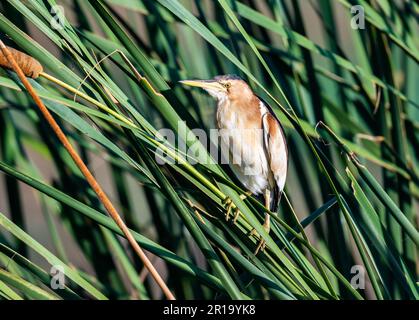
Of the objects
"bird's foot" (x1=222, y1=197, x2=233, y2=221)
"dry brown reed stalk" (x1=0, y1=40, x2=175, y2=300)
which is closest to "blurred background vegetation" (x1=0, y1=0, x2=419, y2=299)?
"bird's foot" (x1=222, y1=197, x2=233, y2=221)

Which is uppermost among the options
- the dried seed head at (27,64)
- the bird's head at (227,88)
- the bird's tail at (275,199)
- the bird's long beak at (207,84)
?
the bird's head at (227,88)

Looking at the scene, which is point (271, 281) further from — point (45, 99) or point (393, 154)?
point (393, 154)

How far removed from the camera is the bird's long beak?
1457 millimetres

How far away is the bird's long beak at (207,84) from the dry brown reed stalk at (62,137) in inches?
19.7

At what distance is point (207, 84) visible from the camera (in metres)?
1.60

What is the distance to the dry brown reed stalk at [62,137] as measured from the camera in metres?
0.86

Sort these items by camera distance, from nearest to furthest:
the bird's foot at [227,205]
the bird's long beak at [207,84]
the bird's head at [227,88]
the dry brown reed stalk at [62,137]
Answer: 1. the dry brown reed stalk at [62,137]
2. the bird's foot at [227,205]
3. the bird's long beak at [207,84]
4. the bird's head at [227,88]

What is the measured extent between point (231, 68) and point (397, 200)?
49 centimetres

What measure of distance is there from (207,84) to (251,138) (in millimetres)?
185

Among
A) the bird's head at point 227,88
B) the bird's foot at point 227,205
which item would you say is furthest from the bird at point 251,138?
the bird's foot at point 227,205

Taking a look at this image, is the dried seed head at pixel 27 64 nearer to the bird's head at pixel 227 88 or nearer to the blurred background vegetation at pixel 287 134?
the blurred background vegetation at pixel 287 134

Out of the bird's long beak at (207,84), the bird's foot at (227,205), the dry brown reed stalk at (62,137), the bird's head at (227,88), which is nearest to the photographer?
the dry brown reed stalk at (62,137)

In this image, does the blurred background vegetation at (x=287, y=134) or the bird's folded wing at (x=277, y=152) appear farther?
the bird's folded wing at (x=277, y=152)

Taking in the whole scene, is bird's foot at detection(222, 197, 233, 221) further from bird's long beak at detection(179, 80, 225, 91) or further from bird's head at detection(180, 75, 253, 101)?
bird's head at detection(180, 75, 253, 101)
